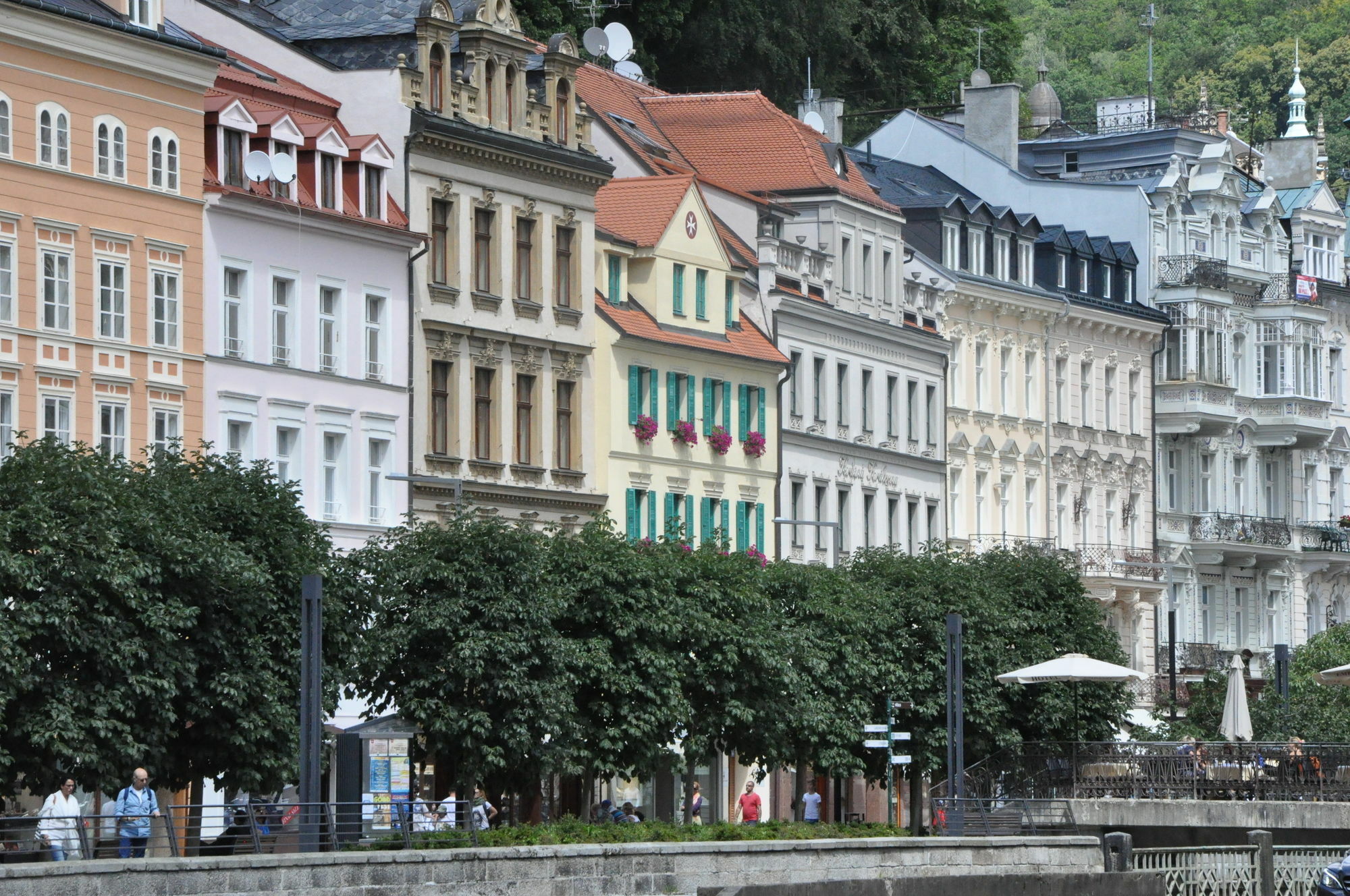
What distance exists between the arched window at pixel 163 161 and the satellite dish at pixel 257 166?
163 cm

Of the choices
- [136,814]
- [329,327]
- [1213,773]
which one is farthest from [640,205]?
[136,814]

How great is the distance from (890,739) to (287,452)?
1259 cm

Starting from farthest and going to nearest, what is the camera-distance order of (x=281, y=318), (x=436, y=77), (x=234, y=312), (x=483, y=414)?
(x=483, y=414) → (x=436, y=77) → (x=281, y=318) → (x=234, y=312)

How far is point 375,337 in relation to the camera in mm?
60750

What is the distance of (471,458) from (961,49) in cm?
4047

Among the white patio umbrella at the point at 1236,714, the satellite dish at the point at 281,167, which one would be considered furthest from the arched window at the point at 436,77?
the white patio umbrella at the point at 1236,714

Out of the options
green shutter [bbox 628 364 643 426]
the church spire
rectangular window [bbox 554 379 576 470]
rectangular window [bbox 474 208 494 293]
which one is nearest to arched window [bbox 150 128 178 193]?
rectangular window [bbox 474 208 494 293]

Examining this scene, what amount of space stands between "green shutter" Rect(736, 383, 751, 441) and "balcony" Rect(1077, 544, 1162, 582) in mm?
13899

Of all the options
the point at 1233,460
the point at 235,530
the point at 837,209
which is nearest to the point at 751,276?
the point at 837,209

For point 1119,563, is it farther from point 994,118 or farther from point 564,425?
point 564,425

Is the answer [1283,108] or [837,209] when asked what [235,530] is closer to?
[837,209]

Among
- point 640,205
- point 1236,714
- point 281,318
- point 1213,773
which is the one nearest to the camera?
point 1213,773

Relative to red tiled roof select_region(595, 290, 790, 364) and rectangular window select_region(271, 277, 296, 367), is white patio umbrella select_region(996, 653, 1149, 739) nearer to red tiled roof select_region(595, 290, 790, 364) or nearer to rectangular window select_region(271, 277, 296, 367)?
rectangular window select_region(271, 277, 296, 367)

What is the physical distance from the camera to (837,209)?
76.2m
